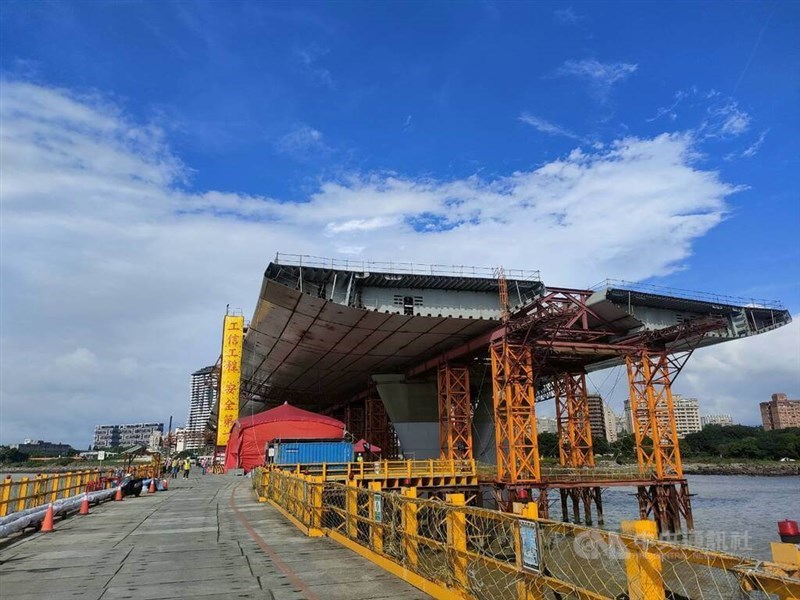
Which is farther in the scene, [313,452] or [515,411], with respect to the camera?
[313,452]

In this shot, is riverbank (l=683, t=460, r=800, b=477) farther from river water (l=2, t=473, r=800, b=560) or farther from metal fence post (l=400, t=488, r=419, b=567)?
metal fence post (l=400, t=488, r=419, b=567)

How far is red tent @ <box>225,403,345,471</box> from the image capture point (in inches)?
2122

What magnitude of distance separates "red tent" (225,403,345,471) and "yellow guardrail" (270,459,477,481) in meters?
15.7

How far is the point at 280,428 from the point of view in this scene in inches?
2110

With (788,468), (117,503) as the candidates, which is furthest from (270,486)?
(788,468)

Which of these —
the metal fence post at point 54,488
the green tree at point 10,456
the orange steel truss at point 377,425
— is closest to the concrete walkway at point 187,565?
the metal fence post at point 54,488

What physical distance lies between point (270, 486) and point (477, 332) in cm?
2097

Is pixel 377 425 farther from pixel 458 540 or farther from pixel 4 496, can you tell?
pixel 458 540

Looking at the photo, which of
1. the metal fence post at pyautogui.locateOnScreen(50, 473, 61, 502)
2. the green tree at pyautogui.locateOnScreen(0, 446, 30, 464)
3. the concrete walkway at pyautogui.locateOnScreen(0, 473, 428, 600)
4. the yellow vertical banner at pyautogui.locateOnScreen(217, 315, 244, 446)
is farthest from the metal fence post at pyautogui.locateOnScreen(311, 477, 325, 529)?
the green tree at pyautogui.locateOnScreen(0, 446, 30, 464)

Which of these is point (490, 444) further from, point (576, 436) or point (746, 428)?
point (746, 428)

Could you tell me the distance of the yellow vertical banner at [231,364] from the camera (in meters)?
59.4

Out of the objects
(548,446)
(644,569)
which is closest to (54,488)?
(644,569)

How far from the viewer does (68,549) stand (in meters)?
13.0

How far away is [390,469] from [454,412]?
11.2 meters
